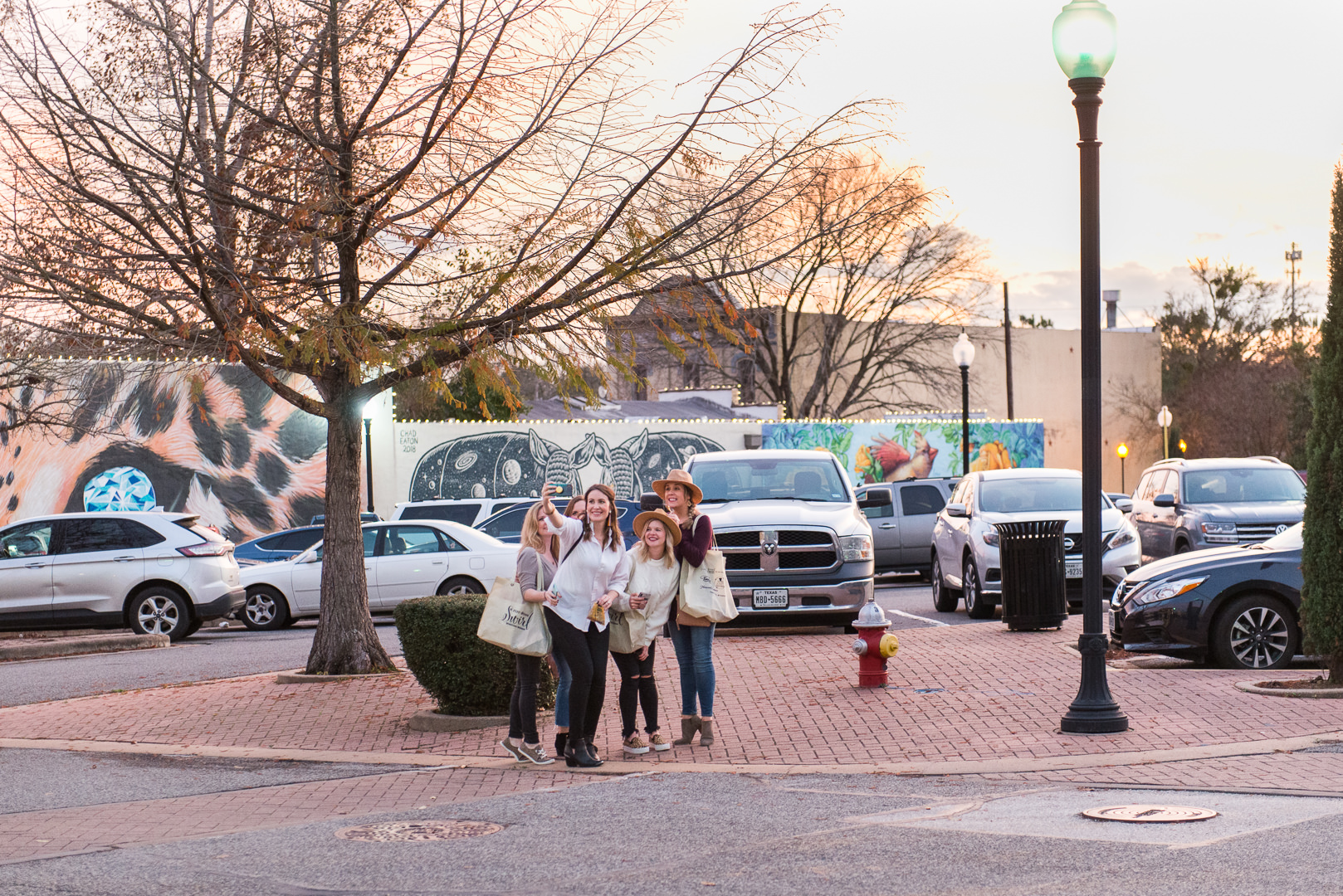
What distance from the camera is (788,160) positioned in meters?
11.9

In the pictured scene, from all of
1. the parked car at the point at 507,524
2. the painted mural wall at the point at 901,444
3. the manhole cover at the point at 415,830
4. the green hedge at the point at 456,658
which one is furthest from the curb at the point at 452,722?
the painted mural wall at the point at 901,444

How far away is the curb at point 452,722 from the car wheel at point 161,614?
9323mm

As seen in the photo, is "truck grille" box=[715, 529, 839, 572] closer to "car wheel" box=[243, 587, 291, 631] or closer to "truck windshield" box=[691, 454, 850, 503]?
"truck windshield" box=[691, 454, 850, 503]

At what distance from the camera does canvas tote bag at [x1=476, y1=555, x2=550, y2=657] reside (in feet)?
29.3

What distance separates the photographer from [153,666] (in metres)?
15.8

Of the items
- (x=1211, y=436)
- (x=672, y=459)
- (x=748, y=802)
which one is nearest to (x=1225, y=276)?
(x=1211, y=436)

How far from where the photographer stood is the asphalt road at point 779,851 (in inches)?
233

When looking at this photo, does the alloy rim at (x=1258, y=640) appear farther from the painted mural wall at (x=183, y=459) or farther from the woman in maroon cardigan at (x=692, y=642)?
the painted mural wall at (x=183, y=459)

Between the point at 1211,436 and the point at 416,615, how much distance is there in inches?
2367

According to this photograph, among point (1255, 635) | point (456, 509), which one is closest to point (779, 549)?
point (1255, 635)

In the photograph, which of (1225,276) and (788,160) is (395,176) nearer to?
(788,160)

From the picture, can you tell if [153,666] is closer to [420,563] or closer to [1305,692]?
[420,563]

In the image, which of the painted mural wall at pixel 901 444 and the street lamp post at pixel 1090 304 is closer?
the street lamp post at pixel 1090 304

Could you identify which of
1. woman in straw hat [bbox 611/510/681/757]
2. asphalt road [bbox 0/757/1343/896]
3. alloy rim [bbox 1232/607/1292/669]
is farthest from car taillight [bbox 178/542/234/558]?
alloy rim [bbox 1232/607/1292/669]
